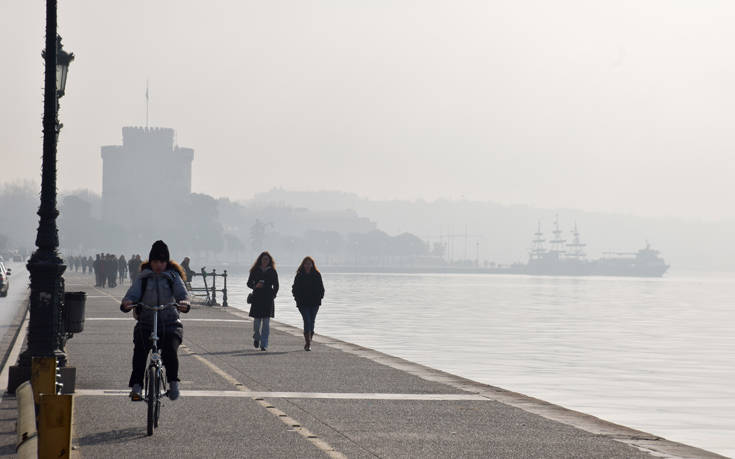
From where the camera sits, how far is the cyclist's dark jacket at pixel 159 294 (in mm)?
11922

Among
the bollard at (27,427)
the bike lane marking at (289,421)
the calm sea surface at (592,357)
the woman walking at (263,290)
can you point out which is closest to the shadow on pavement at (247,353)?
the woman walking at (263,290)

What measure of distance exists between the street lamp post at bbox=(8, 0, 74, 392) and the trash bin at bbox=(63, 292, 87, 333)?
2.64 ft

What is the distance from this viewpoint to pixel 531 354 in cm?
3130

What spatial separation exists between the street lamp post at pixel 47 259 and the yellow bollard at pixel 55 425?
6.56 m

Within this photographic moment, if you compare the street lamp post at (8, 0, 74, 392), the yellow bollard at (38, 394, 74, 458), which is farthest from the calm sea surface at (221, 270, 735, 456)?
the yellow bollard at (38, 394, 74, 458)

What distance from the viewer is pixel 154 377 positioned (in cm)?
1158

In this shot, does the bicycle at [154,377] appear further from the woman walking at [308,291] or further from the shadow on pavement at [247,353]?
the woman walking at [308,291]

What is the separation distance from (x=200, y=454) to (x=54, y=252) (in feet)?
16.5

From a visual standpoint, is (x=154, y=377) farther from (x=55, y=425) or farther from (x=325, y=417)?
(x=55, y=425)

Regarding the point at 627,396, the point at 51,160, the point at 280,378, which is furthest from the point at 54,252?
the point at 627,396

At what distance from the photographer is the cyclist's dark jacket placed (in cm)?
1192

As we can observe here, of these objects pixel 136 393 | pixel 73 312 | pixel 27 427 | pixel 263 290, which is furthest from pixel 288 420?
pixel 263 290

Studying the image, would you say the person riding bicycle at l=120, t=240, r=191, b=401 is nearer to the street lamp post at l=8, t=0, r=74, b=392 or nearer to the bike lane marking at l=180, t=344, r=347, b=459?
the bike lane marking at l=180, t=344, r=347, b=459

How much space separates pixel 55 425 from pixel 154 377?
14.0 ft
